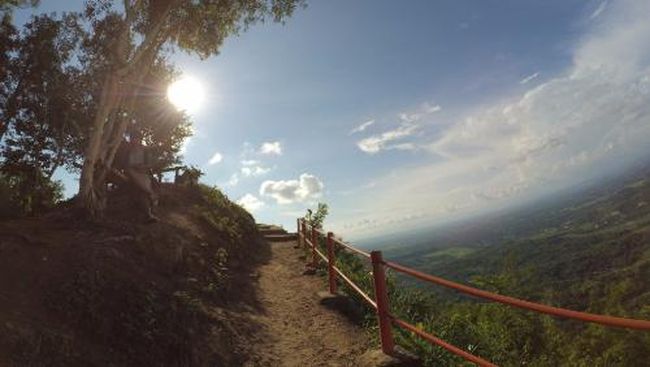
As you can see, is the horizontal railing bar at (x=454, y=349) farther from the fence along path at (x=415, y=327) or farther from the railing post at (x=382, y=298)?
the railing post at (x=382, y=298)

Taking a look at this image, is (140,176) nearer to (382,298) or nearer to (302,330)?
(302,330)

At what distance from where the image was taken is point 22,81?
2011 centimetres

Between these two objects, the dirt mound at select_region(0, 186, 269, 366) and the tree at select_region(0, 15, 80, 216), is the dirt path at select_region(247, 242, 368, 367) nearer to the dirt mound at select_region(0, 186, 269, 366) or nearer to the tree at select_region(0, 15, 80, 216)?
the dirt mound at select_region(0, 186, 269, 366)

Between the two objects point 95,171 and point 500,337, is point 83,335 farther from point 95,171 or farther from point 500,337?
point 500,337

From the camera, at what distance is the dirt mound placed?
7172 mm

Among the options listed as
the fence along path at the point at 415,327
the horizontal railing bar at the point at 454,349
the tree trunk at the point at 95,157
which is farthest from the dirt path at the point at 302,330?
the tree trunk at the point at 95,157

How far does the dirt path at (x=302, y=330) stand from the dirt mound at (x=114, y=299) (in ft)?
1.55

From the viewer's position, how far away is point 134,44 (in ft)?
65.7

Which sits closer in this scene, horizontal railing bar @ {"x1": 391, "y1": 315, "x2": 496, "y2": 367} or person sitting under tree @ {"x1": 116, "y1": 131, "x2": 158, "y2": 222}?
horizontal railing bar @ {"x1": 391, "y1": 315, "x2": 496, "y2": 367}

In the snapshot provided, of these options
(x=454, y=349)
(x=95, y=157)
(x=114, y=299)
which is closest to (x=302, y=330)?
(x=114, y=299)

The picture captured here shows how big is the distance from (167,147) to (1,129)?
1341 cm

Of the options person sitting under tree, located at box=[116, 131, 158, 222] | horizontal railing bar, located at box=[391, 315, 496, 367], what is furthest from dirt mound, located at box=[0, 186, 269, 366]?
horizontal railing bar, located at box=[391, 315, 496, 367]

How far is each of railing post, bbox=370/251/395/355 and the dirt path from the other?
38.0 inches

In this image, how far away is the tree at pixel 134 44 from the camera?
13805mm
